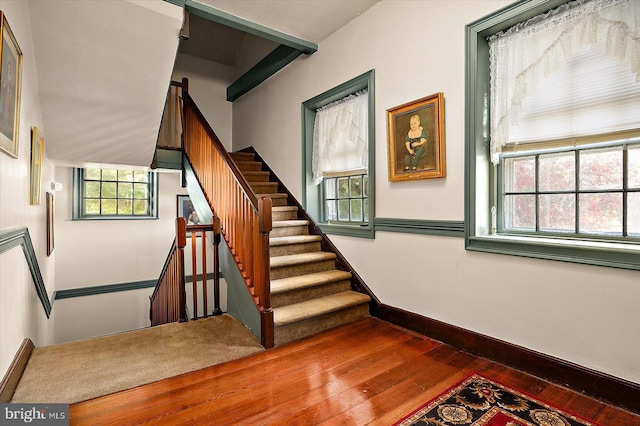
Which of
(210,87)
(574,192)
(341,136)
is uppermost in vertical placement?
(210,87)

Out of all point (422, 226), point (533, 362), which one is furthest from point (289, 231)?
point (533, 362)

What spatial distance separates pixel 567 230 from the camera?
7.05 feet

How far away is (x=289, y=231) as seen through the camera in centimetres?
395

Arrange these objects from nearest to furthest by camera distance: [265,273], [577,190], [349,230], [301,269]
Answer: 1. [577,190]
2. [265,273]
3. [301,269]
4. [349,230]

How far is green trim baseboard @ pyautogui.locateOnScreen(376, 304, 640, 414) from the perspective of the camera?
1.80 meters

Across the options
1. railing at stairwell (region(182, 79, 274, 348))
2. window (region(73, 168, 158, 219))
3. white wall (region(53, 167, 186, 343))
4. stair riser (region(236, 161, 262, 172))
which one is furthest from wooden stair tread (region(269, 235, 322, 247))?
window (region(73, 168, 158, 219))

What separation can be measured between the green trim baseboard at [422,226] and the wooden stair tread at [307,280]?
64cm

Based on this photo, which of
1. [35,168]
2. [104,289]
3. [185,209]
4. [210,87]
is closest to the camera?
[35,168]

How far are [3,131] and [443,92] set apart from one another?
9.29 ft

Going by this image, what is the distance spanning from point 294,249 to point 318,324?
1.02 m

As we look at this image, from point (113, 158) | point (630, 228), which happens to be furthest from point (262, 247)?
point (113, 158)

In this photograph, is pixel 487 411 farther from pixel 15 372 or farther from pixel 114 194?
pixel 114 194

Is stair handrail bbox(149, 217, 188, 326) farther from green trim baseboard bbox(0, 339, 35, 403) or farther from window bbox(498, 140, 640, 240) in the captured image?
window bbox(498, 140, 640, 240)

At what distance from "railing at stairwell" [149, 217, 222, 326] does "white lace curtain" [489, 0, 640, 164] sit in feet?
8.51
